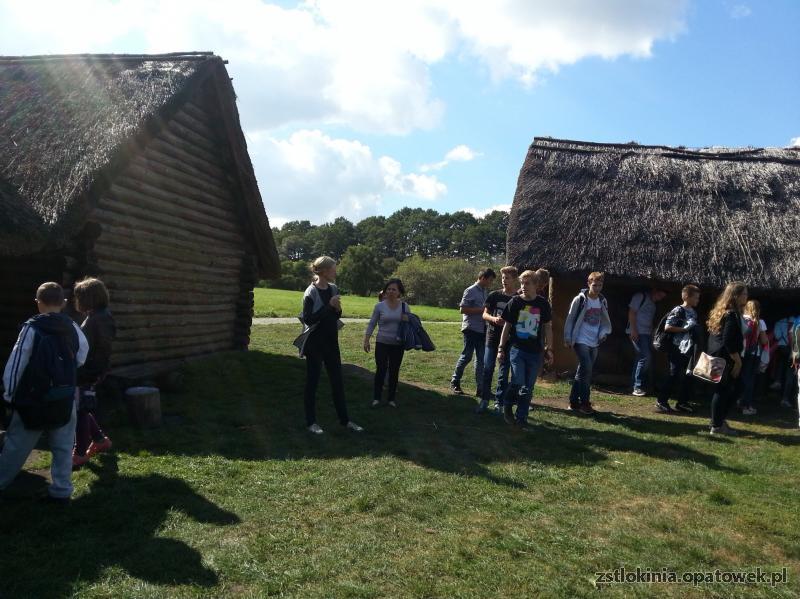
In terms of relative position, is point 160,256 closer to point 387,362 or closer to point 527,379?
point 387,362

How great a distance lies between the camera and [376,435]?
6473mm

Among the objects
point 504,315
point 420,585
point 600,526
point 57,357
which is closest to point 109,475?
point 57,357

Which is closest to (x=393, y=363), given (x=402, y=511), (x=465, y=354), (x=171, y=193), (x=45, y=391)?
(x=465, y=354)

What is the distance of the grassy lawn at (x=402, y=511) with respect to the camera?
3314 mm

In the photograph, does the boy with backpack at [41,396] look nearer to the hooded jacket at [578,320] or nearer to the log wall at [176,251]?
the log wall at [176,251]

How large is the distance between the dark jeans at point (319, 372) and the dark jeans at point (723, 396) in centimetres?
433

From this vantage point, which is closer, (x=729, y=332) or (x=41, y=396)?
(x=41, y=396)

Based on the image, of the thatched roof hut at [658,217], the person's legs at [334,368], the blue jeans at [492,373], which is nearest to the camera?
the person's legs at [334,368]

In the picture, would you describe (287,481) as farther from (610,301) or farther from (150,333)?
(610,301)

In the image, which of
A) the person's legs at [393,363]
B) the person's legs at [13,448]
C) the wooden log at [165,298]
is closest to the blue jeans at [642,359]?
the person's legs at [393,363]

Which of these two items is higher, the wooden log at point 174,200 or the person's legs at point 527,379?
the wooden log at point 174,200

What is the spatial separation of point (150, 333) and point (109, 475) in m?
4.64

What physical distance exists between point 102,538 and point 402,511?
1964mm

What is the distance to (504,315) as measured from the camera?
705cm
